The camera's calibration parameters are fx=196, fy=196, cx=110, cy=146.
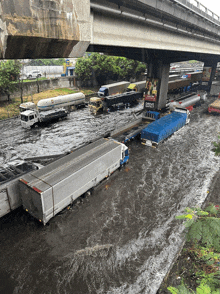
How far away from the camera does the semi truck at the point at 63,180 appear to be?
12.2 m

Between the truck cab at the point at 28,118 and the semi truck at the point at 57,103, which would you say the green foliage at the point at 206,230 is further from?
the semi truck at the point at 57,103

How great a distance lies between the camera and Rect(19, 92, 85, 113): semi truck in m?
32.8

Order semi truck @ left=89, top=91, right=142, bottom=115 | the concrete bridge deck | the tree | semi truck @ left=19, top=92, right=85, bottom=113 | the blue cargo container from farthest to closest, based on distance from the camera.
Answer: semi truck @ left=89, top=91, right=142, bottom=115, the tree, semi truck @ left=19, top=92, right=85, bottom=113, the blue cargo container, the concrete bridge deck

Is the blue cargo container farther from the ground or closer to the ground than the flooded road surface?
farther from the ground

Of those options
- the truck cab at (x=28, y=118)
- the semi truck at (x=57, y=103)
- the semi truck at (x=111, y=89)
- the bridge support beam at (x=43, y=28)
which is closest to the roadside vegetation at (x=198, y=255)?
the bridge support beam at (x=43, y=28)

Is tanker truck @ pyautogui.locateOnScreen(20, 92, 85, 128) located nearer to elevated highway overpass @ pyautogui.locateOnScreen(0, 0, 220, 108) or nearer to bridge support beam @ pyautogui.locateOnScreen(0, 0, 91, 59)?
elevated highway overpass @ pyautogui.locateOnScreen(0, 0, 220, 108)

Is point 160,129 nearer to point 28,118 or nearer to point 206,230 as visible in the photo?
point 28,118

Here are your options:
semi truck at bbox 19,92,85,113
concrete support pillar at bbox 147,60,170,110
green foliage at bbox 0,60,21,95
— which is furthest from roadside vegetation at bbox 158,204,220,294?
green foliage at bbox 0,60,21,95

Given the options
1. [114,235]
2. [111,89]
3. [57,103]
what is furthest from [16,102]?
[114,235]

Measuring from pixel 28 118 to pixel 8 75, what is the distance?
39.7 ft

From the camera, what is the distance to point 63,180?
41.9ft

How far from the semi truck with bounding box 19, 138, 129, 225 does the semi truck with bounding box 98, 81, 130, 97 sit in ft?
93.2

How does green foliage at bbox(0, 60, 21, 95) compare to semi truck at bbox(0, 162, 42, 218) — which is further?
green foliage at bbox(0, 60, 21, 95)

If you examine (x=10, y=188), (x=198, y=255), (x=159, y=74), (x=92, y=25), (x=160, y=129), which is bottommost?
(x=198, y=255)
